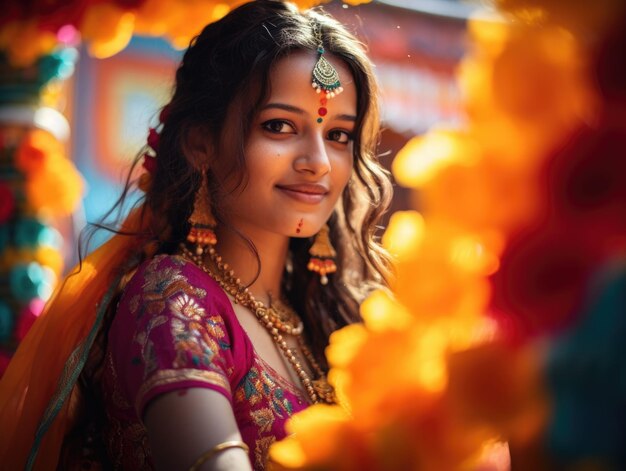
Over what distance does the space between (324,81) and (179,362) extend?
76cm

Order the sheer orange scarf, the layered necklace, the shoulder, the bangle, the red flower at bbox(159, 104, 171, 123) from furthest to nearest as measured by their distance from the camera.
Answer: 1. the red flower at bbox(159, 104, 171, 123)
2. the layered necklace
3. the sheer orange scarf
4. the shoulder
5. the bangle

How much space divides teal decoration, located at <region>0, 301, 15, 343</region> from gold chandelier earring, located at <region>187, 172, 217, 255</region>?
973 mm

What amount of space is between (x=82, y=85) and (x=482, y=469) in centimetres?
397


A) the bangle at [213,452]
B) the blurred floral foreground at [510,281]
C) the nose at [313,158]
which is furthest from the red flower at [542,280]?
the nose at [313,158]

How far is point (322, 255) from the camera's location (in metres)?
2.15

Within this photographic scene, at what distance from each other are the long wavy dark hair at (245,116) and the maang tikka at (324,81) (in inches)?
2.0

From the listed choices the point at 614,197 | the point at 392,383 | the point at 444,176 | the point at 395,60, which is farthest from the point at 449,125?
the point at 395,60

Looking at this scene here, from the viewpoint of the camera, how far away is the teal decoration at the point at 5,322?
8.41 ft

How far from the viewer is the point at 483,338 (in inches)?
39.1

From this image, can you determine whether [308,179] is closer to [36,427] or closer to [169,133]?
[169,133]

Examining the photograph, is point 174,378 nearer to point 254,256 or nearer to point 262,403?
point 262,403

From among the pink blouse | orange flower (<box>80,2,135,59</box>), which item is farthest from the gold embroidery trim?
orange flower (<box>80,2,135,59</box>)

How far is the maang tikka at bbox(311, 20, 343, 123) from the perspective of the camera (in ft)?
6.10

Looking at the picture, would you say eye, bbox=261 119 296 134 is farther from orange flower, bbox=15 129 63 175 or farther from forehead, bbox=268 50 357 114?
orange flower, bbox=15 129 63 175
